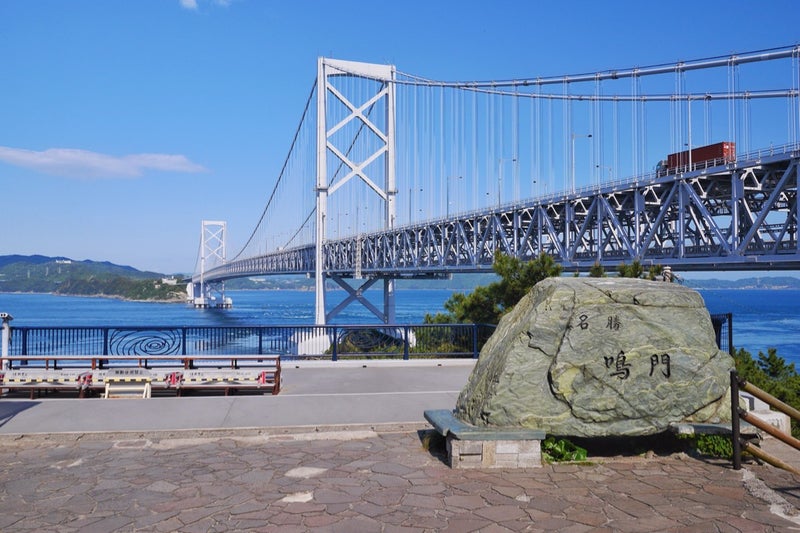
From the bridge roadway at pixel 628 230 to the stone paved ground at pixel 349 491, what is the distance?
68.4 feet

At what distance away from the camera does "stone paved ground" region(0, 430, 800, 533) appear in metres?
4.76

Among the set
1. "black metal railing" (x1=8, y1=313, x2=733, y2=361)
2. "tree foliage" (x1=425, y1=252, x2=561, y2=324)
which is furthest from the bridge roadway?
"black metal railing" (x1=8, y1=313, x2=733, y2=361)

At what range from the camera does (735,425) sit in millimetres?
5914

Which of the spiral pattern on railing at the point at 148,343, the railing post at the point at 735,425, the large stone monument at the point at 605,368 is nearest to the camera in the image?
the railing post at the point at 735,425

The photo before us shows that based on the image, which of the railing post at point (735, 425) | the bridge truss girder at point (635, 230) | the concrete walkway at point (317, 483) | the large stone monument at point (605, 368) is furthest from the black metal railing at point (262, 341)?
the bridge truss girder at point (635, 230)

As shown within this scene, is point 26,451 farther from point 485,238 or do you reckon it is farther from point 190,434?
point 485,238

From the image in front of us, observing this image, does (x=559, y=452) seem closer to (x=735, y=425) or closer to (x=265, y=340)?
(x=735, y=425)

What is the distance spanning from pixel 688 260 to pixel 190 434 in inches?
987

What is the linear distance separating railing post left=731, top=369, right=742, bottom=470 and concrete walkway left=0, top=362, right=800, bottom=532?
0.33ft

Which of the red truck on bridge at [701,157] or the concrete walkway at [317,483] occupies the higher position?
the red truck on bridge at [701,157]

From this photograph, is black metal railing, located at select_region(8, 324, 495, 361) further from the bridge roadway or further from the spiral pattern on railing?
the bridge roadway

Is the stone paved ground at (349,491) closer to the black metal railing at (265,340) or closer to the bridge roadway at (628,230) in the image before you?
the black metal railing at (265,340)

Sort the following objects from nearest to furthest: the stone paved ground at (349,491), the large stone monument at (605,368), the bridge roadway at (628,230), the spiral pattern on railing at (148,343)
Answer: the stone paved ground at (349,491), the large stone monument at (605,368), the spiral pattern on railing at (148,343), the bridge roadway at (628,230)

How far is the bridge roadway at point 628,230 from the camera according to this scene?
82.7ft
